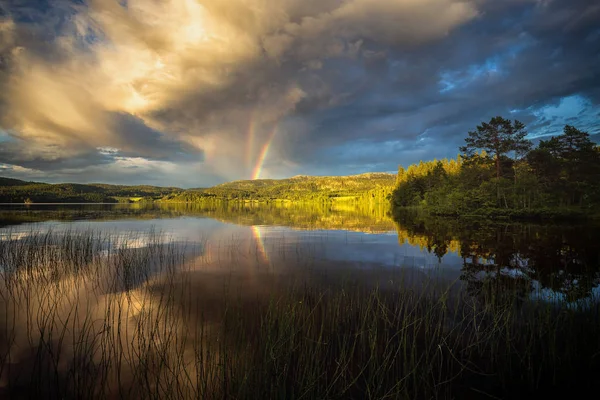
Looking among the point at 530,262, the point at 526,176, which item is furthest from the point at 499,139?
the point at 530,262

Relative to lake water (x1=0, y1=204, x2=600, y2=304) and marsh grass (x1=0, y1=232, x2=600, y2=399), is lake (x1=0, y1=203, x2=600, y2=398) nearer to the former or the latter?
marsh grass (x1=0, y1=232, x2=600, y2=399)

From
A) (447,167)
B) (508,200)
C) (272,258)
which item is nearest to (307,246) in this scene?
(272,258)

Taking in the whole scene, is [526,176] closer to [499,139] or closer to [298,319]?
[499,139]

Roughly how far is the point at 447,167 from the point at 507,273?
96.7 meters

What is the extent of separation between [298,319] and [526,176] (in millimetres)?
46981

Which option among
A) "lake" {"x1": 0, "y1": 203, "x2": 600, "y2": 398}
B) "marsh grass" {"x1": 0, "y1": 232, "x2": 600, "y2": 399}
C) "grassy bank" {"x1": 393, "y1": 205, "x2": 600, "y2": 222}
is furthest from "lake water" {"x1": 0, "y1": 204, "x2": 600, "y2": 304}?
"grassy bank" {"x1": 393, "y1": 205, "x2": 600, "y2": 222}

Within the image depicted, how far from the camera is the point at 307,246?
2167 cm

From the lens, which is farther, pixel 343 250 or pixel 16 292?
pixel 343 250

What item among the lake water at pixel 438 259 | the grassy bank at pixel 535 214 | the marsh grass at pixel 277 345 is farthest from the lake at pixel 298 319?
the grassy bank at pixel 535 214

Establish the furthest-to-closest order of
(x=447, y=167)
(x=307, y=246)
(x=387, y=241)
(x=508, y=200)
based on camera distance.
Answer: (x=447, y=167) < (x=508, y=200) < (x=387, y=241) < (x=307, y=246)

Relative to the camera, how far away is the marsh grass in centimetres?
520

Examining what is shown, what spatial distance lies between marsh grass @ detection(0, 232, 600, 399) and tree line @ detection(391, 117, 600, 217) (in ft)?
132

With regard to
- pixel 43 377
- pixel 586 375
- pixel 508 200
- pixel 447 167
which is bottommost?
pixel 43 377

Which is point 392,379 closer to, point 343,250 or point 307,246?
point 343,250
